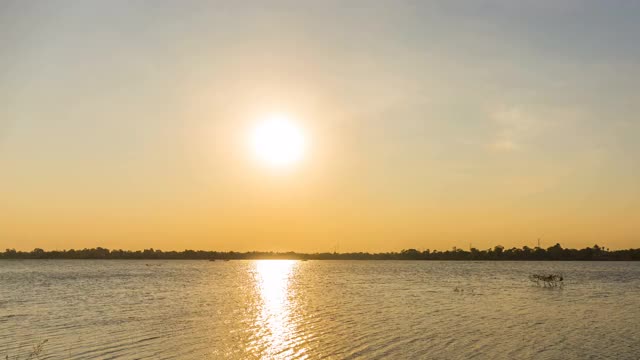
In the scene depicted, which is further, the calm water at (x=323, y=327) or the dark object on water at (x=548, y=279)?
the dark object on water at (x=548, y=279)

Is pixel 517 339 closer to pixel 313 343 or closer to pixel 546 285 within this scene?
pixel 313 343

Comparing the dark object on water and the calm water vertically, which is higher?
the dark object on water

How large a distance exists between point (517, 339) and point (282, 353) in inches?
623

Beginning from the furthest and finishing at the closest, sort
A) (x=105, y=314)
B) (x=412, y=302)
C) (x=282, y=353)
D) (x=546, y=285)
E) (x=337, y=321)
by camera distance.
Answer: (x=546, y=285), (x=412, y=302), (x=105, y=314), (x=337, y=321), (x=282, y=353)

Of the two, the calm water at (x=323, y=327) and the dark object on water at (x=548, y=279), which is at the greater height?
the dark object on water at (x=548, y=279)

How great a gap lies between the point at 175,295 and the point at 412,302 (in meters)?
31.7

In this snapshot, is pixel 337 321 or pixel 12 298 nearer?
pixel 337 321

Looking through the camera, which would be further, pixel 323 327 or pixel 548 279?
pixel 548 279

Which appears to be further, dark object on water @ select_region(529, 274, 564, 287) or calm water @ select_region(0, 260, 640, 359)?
dark object on water @ select_region(529, 274, 564, 287)

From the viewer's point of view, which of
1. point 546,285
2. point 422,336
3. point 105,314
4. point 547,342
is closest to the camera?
point 547,342

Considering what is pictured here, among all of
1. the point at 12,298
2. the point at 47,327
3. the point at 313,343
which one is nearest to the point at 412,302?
the point at 313,343

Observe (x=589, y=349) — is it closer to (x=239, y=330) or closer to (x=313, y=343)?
(x=313, y=343)

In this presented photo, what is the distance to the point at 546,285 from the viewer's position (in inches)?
3639

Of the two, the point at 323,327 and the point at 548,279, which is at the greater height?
the point at 548,279
